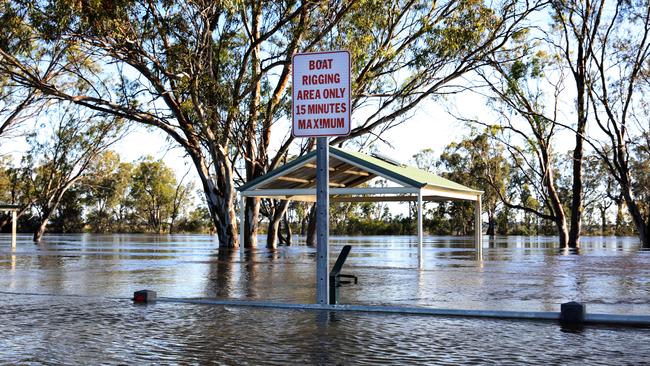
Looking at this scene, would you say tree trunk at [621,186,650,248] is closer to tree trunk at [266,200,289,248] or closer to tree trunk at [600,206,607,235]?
tree trunk at [266,200,289,248]

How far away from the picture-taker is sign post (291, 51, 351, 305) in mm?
8352

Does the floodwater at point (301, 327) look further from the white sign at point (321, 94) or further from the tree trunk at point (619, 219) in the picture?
the tree trunk at point (619, 219)

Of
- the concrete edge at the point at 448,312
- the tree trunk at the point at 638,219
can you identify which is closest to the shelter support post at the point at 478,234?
the concrete edge at the point at 448,312

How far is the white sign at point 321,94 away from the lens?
834 centimetres

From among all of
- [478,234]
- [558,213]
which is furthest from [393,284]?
[558,213]

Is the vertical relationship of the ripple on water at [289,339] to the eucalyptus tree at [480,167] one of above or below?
below

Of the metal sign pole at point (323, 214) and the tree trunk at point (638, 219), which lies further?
the tree trunk at point (638, 219)

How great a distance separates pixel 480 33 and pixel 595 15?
8707mm

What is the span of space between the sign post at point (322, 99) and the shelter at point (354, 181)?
943 centimetres

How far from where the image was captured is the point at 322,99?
27.7ft

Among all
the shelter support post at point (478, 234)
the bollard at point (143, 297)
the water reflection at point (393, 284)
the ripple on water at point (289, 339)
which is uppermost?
the shelter support post at point (478, 234)

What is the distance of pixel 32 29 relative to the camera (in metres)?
25.3

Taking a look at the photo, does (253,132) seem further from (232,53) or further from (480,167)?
(480,167)

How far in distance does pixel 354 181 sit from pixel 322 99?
53.5 feet
